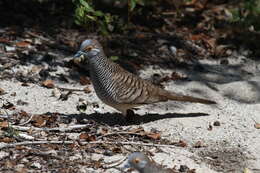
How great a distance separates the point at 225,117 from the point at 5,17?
434 centimetres

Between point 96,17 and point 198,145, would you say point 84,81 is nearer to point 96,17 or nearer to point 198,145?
point 96,17

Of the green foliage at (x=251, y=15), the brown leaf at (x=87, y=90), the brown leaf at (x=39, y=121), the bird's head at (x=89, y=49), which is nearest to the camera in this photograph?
the brown leaf at (x=39, y=121)

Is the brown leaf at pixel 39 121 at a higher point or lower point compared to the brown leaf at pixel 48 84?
lower

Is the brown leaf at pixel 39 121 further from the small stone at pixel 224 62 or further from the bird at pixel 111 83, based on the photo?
the small stone at pixel 224 62

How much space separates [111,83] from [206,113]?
1.46 m

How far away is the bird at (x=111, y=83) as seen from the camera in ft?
22.8

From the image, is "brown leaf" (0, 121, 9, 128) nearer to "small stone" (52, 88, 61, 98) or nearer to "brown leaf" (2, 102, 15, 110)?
"brown leaf" (2, 102, 15, 110)

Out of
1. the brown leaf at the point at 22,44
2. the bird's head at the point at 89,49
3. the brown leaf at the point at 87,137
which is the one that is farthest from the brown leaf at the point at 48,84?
the brown leaf at the point at 87,137

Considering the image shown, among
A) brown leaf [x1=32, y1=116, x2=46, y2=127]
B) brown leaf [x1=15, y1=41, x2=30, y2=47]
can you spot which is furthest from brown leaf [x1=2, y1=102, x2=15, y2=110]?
brown leaf [x1=15, y1=41, x2=30, y2=47]

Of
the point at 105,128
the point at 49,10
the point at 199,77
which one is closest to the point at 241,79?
the point at 199,77

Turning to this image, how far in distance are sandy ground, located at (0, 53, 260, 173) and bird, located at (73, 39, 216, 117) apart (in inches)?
14.0

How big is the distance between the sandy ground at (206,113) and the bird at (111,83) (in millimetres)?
355

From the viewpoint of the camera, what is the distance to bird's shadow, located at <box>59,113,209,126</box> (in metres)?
7.29

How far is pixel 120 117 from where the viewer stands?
7625 millimetres
